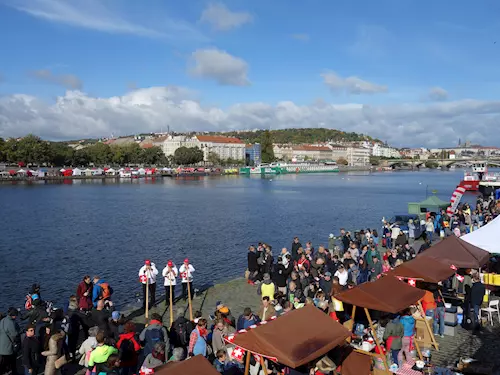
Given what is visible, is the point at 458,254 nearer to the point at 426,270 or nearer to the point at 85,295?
the point at 426,270

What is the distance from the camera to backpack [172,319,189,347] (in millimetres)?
9898

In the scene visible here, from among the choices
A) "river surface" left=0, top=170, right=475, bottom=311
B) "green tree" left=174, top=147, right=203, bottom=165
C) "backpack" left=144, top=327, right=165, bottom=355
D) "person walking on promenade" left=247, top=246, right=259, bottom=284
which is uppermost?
"green tree" left=174, top=147, right=203, bottom=165

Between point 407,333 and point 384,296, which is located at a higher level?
point 384,296

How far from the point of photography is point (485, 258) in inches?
510

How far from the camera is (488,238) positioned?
1435 centimetres

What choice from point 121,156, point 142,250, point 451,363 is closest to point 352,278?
point 451,363

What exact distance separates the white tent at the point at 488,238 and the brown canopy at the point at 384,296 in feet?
17.5

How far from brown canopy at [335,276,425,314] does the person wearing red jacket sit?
4272mm

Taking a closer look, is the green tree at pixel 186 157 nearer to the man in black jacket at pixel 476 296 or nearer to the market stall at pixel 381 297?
the man in black jacket at pixel 476 296

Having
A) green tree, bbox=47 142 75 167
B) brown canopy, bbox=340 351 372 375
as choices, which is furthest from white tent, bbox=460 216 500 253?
green tree, bbox=47 142 75 167

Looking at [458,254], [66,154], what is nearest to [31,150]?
[66,154]

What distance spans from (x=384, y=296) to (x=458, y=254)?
4663 millimetres

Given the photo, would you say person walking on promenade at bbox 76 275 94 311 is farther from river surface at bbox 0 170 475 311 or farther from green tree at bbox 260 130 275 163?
green tree at bbox 260 130 275 163

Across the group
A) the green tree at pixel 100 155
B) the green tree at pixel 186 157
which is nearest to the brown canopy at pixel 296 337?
the green tree at pixel 100 155
